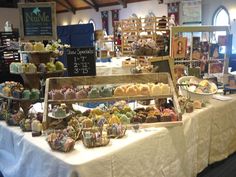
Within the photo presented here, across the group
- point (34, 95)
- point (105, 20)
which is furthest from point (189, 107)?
point (105, 20)

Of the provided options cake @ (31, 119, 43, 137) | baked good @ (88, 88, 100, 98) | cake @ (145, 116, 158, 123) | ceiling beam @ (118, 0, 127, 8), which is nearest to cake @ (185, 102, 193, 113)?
cake @ (145, 116, 158, 123)

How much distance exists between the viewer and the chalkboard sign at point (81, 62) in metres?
2.29

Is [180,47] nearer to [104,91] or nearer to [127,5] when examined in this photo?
[104,91]

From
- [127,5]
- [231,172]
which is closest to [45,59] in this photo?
[231,172]

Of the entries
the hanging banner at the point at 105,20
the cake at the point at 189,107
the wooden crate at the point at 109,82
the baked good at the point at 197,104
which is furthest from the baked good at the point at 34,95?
the hanging banner at the point at 105,20

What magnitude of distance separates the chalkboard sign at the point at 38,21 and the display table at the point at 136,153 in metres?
0.95

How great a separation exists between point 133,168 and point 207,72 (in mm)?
1901

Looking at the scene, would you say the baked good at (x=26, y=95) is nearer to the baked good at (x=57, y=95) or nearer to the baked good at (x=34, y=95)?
the baked good at (x=34, y=95)

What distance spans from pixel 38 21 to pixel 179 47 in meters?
1.41

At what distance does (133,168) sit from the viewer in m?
1.76

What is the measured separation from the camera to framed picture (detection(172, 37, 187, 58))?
2.79 metres

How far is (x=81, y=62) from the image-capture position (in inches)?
90.4

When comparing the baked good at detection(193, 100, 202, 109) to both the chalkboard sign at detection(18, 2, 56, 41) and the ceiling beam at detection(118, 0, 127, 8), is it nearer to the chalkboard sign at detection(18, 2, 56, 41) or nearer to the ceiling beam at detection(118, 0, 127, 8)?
the chalkboard sign at detection(18, 2, 56, 41)

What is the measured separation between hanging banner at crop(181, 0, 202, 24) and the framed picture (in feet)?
26.0
